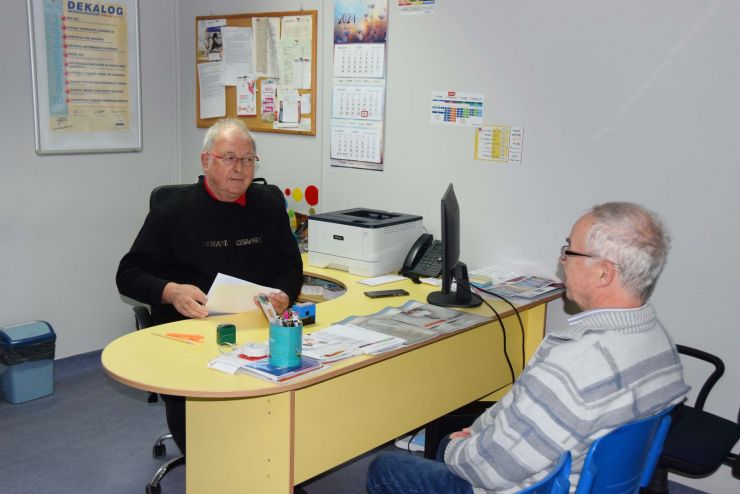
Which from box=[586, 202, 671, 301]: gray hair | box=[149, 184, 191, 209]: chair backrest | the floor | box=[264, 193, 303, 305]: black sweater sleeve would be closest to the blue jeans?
box=[586, 202, 671, 301]: gray hair

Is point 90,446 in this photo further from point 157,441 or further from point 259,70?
point 259,70

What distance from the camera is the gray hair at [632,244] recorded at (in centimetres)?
176

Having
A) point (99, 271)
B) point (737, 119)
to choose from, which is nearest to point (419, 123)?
point (737, 119)

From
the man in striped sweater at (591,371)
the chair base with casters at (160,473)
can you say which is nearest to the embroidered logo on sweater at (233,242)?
the chair base with casters at (160,473)

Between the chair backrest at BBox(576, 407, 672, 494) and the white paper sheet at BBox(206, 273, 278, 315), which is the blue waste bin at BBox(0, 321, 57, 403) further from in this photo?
the chair backrest at BBox(576, 407, 672, 494)

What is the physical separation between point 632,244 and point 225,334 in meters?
1.20

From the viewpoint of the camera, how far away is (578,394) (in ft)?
5.30

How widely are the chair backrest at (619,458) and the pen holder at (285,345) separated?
2.68 feet

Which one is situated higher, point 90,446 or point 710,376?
point 710,376

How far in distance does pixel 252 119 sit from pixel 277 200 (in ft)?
4.03

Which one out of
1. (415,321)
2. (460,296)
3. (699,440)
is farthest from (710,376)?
(415,321)

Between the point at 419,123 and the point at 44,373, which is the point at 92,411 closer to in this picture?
the point at 44,373

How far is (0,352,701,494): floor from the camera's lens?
2.93m

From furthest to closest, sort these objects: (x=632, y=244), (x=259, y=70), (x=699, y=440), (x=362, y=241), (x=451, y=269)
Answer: (x=259, y=70) < (x=362, y=241) < (x=451, y=269) < (x=699, y=440) < (x=632, y=244)
